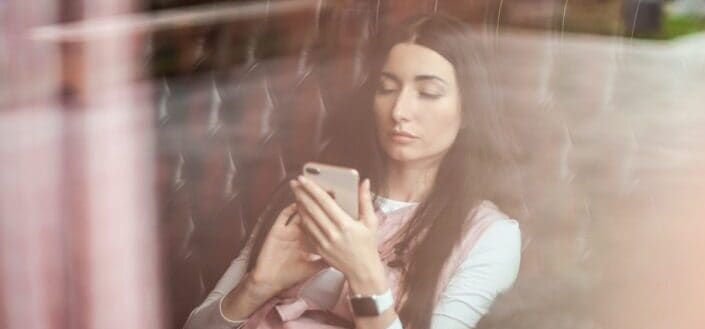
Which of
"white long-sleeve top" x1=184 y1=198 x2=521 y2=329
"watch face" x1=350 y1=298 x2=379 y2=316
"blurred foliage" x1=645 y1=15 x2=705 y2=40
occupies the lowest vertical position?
"watch face" x1=350 y1=298 x2=379 y2=316

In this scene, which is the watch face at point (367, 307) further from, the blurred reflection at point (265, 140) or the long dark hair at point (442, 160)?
the blurred reflection at point (265, 140)

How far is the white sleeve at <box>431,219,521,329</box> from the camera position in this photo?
3.79ft

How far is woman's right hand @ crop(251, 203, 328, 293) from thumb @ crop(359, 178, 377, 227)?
0.09m

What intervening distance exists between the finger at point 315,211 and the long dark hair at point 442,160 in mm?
56

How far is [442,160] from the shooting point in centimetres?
118

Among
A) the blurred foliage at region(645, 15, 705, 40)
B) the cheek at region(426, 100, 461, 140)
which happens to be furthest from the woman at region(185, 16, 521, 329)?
the blurred foliage at region(645, 15, 705, 40)

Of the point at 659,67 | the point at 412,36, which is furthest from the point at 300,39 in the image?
the point at 659,67

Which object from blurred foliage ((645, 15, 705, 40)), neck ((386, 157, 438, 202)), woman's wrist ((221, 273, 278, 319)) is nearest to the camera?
blurred foliage ((645, 15, 705, 40))

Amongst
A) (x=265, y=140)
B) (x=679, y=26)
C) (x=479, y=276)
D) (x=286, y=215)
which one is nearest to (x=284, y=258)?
(x=286, y=215)

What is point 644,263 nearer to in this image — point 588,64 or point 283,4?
point 588,64

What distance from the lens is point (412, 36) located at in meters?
1.18

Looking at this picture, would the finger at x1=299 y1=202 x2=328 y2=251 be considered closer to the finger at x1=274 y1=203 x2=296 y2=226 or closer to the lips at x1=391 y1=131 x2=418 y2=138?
the finger at x1=274 y1=203 x2=296 y2=226

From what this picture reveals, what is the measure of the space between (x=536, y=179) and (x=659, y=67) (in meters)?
0.18

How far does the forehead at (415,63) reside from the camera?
1.15 meters
